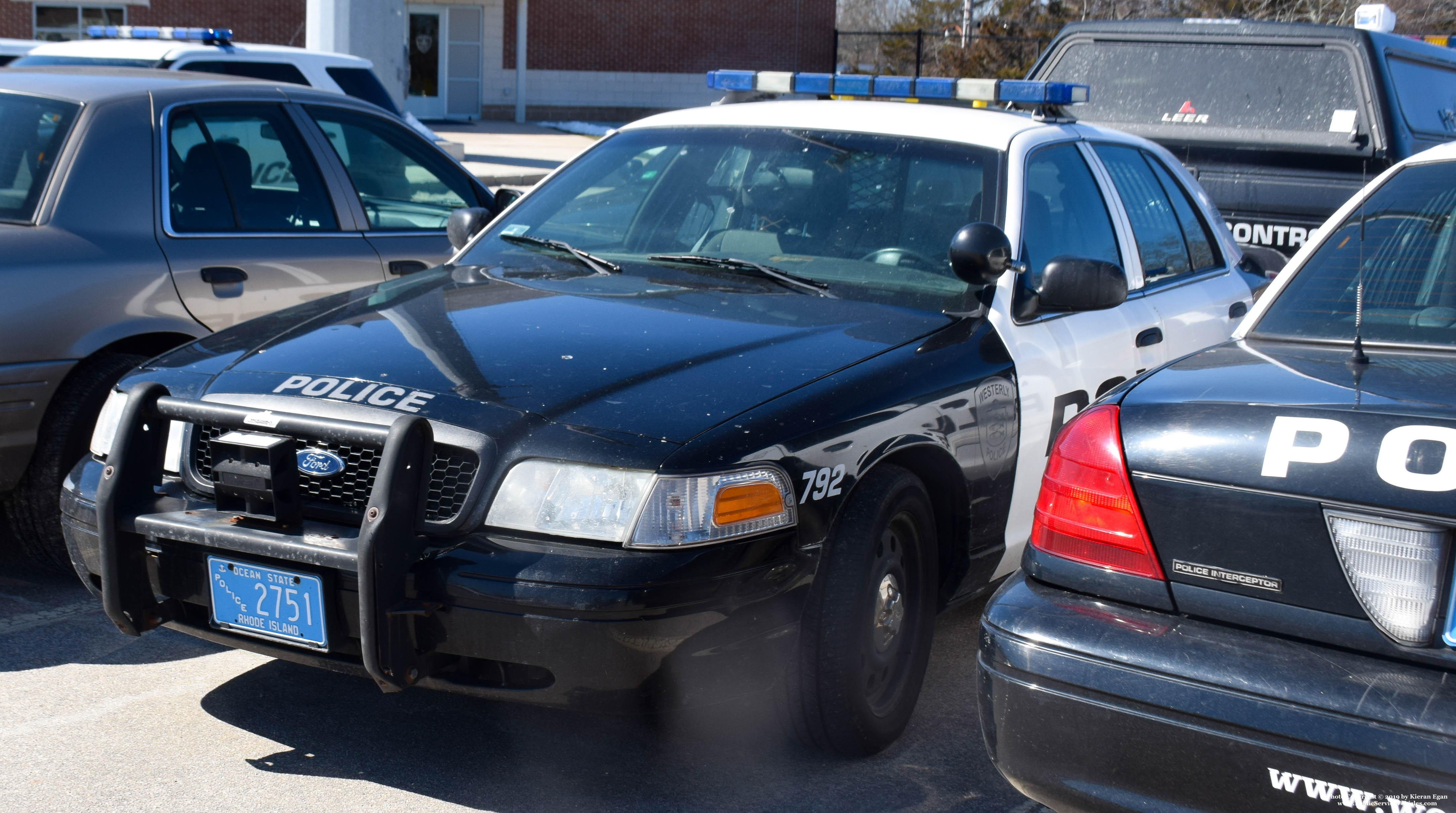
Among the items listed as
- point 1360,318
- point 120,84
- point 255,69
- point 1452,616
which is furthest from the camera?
point 255,69

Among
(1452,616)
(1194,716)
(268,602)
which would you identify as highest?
(1452,616)

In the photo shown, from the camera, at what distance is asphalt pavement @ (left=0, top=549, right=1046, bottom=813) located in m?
3.25

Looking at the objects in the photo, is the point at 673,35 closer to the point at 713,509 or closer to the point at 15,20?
the point at 15,20

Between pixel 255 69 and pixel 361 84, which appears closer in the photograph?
pixel 255 69

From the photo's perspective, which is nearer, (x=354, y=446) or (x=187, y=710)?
(x=354, y=446)

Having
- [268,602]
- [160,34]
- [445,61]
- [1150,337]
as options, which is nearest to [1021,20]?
[445,61]

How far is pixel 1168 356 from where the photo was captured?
476cm

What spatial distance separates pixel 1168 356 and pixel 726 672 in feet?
7.89

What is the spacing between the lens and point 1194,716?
7.77 feet

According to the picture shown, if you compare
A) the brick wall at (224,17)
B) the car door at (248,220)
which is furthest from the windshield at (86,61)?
the brick wall at (224,17)

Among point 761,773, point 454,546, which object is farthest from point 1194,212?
point 454,546

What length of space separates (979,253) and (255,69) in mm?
7193

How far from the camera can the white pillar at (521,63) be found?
31.5m

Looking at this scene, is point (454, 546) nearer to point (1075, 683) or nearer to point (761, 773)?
point (761, 773)
